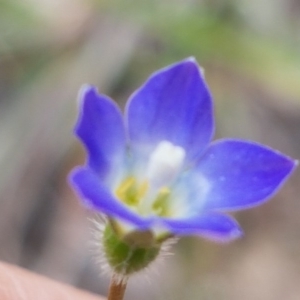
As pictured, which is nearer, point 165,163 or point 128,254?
point 128,254

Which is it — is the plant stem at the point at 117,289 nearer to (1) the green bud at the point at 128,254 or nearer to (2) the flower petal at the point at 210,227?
(1) the green bud at the point at 128,254

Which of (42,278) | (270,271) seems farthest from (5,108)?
(270,271)

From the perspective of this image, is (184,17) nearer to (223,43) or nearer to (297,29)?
(223,43)

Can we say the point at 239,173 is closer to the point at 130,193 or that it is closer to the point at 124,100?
the point at 130,193

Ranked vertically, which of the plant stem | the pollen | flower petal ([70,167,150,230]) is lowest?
the plant stem

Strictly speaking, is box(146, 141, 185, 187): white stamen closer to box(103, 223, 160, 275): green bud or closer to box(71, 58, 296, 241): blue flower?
box(71, 58, 296, 241): blue flower

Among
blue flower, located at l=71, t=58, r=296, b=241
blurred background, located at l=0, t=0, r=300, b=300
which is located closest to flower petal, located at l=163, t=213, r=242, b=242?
blue flower, located at l=71, t=58, r=296, b=241

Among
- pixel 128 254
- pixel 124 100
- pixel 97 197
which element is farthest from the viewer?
pixel 124 100

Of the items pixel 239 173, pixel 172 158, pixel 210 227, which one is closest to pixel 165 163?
pixel 172 158
